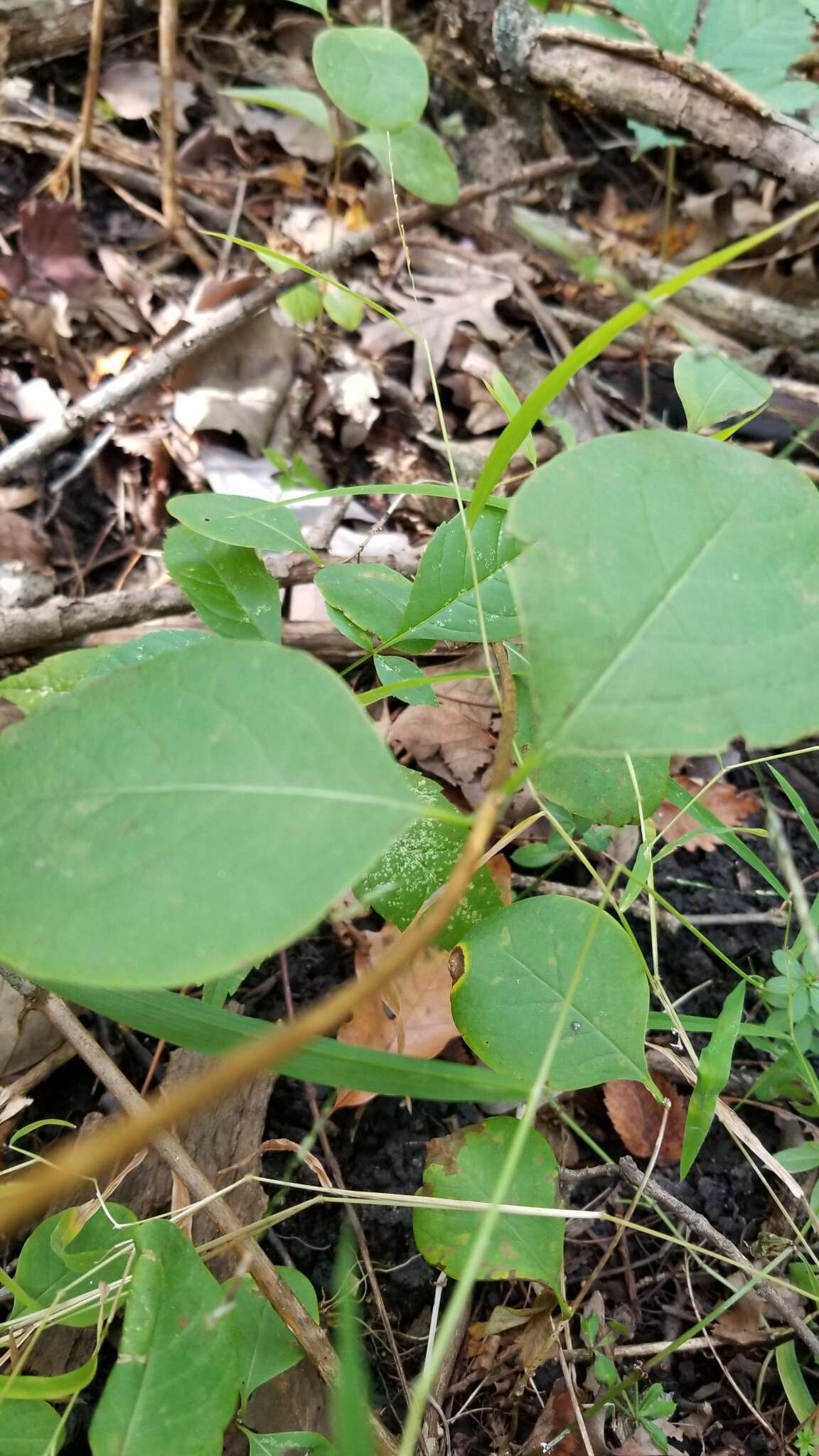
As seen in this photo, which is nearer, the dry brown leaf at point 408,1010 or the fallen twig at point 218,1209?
the fallen twig at point 218,1209

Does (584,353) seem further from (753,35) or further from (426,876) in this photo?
(753,35)

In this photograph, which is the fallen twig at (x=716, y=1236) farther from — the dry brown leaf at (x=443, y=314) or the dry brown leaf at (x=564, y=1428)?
the dry brown leaf at (x=443, y=314)

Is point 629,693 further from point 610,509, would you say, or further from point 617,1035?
point 617,1035

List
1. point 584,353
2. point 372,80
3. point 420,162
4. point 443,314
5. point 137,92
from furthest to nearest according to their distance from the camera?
point 137,92
point 443,314
point 420,162
point 372,80
point 584,353

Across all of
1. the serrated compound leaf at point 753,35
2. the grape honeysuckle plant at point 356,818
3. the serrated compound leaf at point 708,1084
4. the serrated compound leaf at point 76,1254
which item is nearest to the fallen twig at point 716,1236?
the serrated compound leaf at point 708,1084

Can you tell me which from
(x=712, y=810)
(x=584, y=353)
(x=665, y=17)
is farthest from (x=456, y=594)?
(x=665, y=17)

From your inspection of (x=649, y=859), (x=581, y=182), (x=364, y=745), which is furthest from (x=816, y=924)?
(x=581, y=182)
